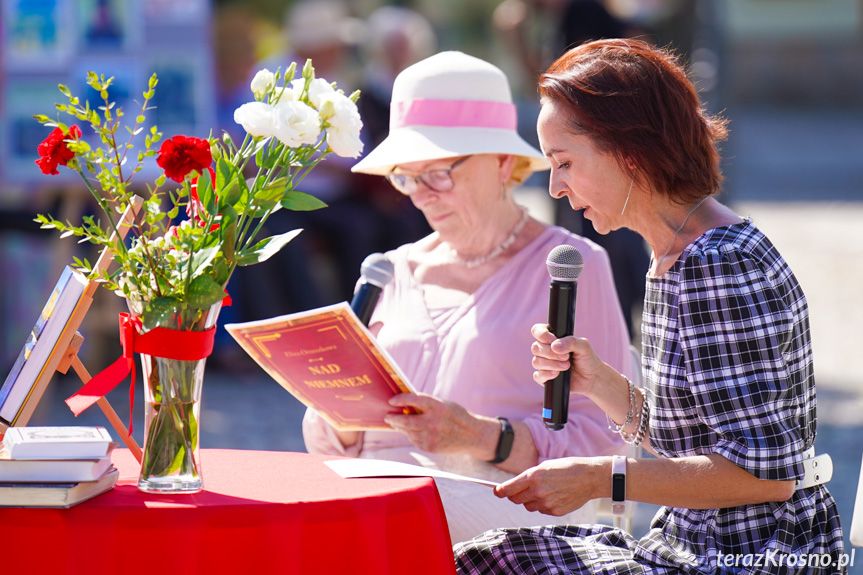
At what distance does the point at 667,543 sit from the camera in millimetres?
2312

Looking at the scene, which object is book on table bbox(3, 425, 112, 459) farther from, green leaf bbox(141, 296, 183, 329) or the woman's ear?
the woman's ear

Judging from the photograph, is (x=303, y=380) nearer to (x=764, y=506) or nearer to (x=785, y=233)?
(x=764, y=506)

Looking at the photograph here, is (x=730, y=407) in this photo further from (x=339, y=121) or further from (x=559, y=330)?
(x=339, y=121)

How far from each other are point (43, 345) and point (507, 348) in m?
1.25

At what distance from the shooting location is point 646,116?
2281 millimetres

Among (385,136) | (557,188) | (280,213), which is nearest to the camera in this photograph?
(557,188)

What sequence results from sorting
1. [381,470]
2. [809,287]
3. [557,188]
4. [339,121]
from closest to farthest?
[339,121] → [381,470] → [557,188] → [809,287]

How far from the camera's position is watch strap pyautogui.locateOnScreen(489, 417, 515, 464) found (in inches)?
111

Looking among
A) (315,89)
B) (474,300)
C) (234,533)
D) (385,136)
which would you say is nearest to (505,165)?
(474,300)

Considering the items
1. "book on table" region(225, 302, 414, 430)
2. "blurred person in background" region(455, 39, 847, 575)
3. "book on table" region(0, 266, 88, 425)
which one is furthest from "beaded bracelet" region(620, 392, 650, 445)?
"book on table" region(0, 266, 88, 425)

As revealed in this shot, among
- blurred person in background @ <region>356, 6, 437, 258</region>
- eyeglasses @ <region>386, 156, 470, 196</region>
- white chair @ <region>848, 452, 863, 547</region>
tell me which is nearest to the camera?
white chair @ <region>848, 452, 863, 547</region>

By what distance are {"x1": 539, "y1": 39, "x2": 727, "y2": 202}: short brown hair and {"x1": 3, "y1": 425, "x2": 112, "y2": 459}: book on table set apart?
1.17 metres

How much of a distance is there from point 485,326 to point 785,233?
10.6 m

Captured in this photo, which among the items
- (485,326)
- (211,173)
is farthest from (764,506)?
(211,173)
